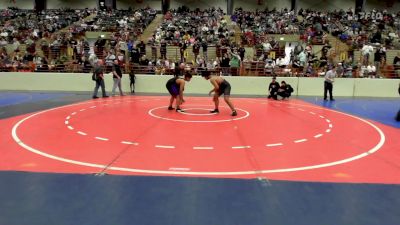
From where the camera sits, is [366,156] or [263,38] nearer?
[366,156]

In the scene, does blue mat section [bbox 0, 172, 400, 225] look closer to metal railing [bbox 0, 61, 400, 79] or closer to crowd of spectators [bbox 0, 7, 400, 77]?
crowd of spectators [bbox 0, 7, 400, 77]

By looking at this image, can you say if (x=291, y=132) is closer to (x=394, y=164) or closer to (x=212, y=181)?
(x=394, y=164)

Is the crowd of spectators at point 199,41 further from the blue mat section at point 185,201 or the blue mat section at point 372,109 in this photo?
the blue mat section at point 185,201

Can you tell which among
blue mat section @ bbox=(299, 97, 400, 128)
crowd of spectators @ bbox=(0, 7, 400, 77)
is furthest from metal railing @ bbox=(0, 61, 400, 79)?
blue mat section @ bbox=(299, 97, 400, 128)

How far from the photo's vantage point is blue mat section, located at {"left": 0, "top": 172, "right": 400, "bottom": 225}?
4.50 metres

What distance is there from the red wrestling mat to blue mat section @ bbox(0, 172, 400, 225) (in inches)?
16.3

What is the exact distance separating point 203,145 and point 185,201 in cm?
309

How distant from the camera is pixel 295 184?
18.9ft

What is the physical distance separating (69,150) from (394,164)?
632 cm

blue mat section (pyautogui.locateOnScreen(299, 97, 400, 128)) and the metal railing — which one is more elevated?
the metal railing

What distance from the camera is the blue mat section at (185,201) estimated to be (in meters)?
4.50

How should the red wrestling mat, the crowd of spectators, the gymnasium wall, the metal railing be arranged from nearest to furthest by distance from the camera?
the red wrestling mat → the gymnasium wall → the metal railing → the crowd of spectators

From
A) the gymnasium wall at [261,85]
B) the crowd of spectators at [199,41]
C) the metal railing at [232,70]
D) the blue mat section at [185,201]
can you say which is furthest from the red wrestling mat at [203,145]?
the crowd of spectators at [199,41]

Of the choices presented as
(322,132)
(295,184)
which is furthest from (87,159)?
(322,132)
